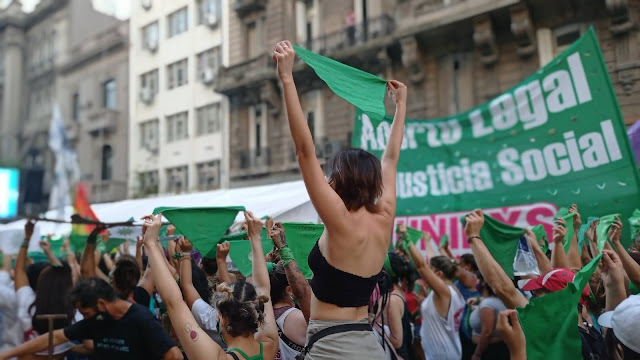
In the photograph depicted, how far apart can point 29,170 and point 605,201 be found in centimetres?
1726

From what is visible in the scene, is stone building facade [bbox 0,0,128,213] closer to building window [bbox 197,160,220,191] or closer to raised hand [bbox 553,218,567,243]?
building window [bbox 197,160,220,191]

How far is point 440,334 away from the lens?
4738 mm

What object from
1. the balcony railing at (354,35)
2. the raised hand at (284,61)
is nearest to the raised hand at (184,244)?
the raised hand at (284,61)

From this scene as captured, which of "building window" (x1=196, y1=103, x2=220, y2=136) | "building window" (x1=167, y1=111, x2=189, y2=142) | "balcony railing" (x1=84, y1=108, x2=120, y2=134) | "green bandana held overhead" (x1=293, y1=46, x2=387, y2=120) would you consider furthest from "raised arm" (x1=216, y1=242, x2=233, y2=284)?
"balcony railing" (x1=84, y1=108, x2=120, y2=134)

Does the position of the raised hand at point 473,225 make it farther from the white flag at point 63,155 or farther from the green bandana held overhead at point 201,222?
the white flag at point 63,155

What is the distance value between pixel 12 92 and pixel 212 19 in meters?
19.5

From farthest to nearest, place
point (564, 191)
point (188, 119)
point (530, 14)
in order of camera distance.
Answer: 1. point (188, 119)
2. point (530, 14)
3. point (564, 191)

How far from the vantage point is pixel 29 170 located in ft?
58.8

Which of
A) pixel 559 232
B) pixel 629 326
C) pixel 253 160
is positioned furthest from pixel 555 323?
pixel 253 160

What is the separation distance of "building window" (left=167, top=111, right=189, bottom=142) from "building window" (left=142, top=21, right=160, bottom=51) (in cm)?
364

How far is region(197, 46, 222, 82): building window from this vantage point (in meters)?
23.4

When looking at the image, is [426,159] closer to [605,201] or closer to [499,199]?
[499,199]

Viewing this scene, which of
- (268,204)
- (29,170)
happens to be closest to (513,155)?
(268,204)

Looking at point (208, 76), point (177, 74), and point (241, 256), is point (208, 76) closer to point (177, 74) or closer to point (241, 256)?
point (177, 74)
